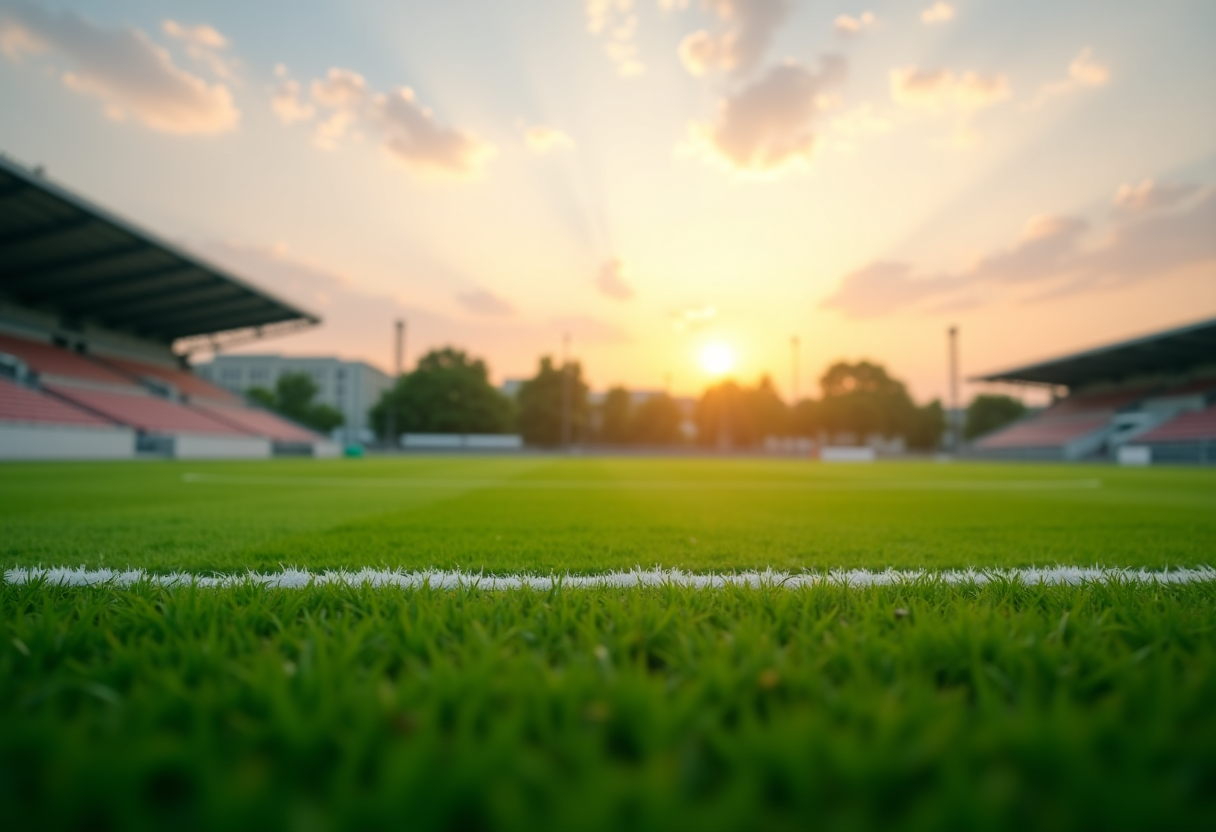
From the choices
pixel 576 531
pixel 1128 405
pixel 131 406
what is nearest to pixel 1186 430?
pixel 1128 405

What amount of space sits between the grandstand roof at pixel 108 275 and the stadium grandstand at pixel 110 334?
44mm

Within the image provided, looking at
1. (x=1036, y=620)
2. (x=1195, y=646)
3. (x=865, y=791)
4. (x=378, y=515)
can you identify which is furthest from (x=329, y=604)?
(x=378, y=515)

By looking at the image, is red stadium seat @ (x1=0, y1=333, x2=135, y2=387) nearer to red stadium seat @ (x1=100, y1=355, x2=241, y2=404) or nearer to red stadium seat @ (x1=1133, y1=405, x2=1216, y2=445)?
red stadium seat @ (x1=100, y1=355, x2=241, y2=404)

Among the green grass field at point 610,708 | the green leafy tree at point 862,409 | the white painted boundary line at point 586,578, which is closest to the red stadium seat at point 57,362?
the white painted boundary line at point 586,578

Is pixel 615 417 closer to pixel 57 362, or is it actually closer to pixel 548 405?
pixel 548 405

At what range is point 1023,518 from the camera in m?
5.14

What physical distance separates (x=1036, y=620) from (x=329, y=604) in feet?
6.72

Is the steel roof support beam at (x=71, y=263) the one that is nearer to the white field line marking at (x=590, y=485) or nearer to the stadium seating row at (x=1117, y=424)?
the white field line marking at (x=590, y=485)

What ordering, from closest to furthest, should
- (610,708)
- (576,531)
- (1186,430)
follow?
(610,708), (576,531), (1186,430)

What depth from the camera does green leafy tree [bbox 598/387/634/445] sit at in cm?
5241

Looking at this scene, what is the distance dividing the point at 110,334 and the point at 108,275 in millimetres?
7129

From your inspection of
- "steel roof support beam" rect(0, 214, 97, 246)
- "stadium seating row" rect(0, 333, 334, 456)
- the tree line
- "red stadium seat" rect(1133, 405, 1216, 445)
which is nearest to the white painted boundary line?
"stadium seating row" rect(0, 333, 334, 456)

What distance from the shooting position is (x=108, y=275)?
21.2 m

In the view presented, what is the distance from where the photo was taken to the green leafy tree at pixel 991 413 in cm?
6241
